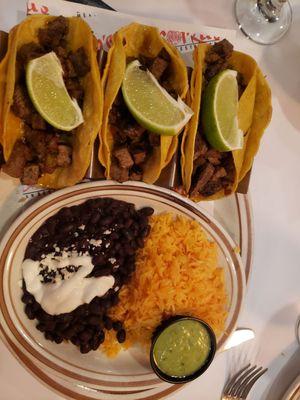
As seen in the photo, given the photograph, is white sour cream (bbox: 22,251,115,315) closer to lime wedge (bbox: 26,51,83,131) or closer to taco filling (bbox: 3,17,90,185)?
taco filling (bbox: 3,17,90,185)

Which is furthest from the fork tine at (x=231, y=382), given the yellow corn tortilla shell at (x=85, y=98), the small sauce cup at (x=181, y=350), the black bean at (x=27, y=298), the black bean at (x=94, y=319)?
the yellow corn tortilla shell at (x=85, y=98)

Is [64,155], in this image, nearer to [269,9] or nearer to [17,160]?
[17,160]

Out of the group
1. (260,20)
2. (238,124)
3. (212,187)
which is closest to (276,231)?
(212,187)

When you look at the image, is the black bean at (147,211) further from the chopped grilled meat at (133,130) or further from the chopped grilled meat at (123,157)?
the chopped grilled meat at (133,130)

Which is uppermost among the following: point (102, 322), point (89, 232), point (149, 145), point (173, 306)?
point (149, 145)

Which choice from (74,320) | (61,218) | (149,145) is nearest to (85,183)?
(61,218)

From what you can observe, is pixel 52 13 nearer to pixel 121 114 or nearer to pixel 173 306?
pixel 121 114
